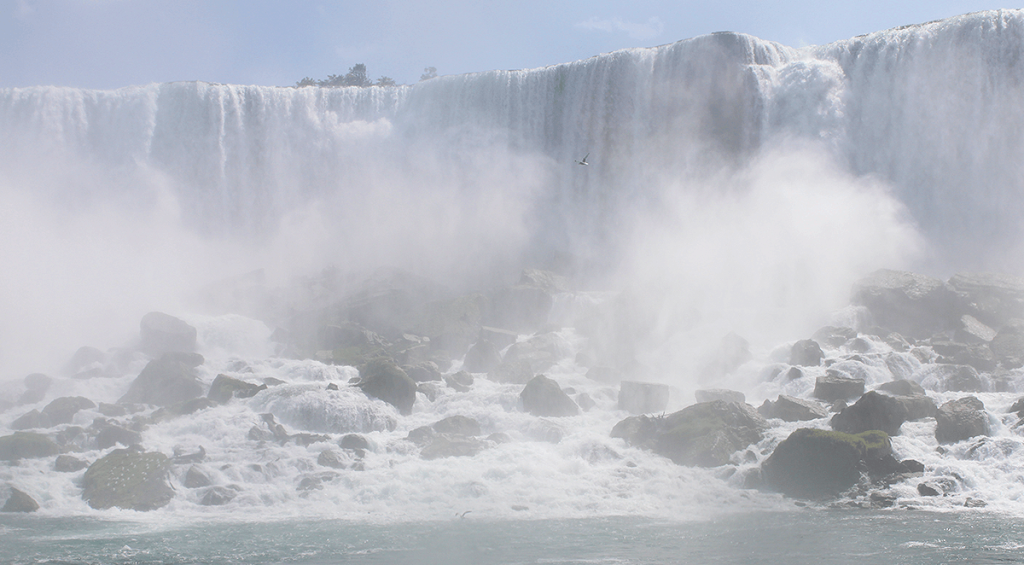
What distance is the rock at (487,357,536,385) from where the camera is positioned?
77.0ft

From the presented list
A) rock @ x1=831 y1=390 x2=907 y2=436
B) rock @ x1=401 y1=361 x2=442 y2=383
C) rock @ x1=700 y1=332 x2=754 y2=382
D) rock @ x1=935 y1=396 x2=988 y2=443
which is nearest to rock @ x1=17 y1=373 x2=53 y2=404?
rock @ x1=401 y1=361 x2=442 y2=383

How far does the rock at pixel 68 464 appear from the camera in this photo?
655 inches

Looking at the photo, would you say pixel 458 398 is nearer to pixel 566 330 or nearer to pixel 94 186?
pixel 566 330

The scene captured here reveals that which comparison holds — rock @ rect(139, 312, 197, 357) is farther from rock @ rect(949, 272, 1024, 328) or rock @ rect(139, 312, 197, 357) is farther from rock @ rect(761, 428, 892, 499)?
rock @ rect(949, 272, 1024, 328)

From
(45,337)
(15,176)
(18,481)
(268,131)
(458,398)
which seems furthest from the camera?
(268,131)

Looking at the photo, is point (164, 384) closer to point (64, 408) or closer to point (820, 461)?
point (64, 408)

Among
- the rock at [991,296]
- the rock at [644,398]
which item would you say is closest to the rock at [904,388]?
the rock at [644,398]

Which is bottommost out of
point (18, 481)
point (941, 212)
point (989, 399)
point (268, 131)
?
point (18, 481)

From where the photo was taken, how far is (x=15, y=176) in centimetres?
3391

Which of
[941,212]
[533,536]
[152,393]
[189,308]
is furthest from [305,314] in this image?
[941,212]

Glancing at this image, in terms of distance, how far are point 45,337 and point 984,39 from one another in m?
35.2

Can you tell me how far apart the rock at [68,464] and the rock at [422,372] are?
29.5 ft

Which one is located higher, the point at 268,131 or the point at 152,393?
the point at 268,131

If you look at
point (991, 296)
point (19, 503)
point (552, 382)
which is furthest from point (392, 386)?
point (991, 296)
